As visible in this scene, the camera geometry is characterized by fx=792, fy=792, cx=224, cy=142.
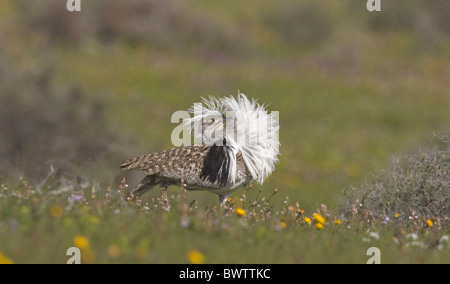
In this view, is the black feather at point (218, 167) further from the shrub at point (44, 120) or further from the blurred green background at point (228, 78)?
the shrub at point (44, 120)

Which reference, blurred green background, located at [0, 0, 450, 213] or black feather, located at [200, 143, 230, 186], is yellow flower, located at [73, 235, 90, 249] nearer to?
black feather, located at [200, 143, 230, 186]

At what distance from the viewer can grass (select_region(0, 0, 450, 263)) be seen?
6438mm

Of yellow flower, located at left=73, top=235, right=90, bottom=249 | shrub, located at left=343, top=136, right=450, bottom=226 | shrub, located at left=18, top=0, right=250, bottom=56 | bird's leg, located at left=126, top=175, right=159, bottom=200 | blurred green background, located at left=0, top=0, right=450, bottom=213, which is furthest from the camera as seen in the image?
shrub, located at left=18, top=0, right=250, bottom=56

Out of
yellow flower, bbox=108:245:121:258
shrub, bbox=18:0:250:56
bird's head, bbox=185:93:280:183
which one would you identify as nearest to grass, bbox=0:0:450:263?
yellow flower, bbox=108:245:121:258

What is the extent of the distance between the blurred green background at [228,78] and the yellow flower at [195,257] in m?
3.45

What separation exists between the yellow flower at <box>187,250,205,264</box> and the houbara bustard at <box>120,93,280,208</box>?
251cm

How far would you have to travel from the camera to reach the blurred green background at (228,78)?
19.4 m

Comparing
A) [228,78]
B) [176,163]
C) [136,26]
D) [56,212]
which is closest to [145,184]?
[176,163]

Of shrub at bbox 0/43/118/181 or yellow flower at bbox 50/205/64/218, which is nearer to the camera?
yellow flower at bbox 50/205/64/218

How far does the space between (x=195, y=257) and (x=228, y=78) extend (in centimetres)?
2498

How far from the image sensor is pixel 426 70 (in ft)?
119

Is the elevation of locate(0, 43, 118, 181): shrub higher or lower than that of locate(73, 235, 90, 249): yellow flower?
higher

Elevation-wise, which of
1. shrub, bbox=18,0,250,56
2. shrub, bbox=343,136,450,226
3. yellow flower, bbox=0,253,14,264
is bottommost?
yellow flower, bbox=0,253,14,264

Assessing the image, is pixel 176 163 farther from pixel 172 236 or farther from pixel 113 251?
pixel 113 251
